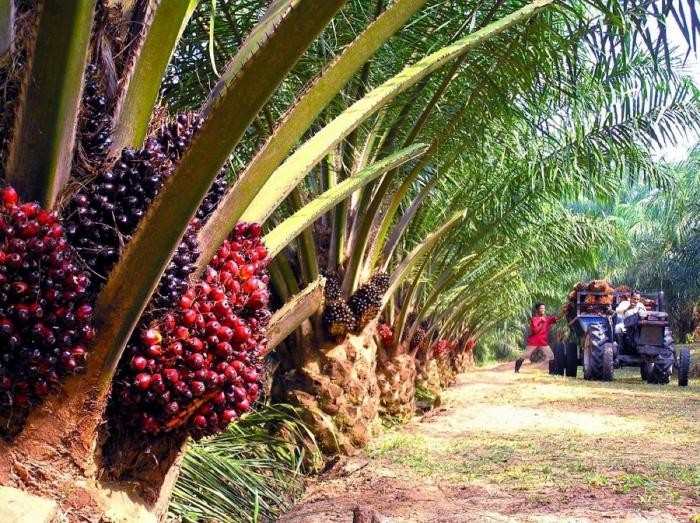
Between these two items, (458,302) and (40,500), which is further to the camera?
(458,302)

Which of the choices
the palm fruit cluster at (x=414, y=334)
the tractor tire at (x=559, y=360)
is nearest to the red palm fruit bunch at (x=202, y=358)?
the palm fruit cluster at (x=414, y=334)

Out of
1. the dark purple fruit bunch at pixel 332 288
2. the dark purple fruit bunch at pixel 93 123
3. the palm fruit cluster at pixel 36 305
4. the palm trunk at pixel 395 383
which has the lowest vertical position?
the palm trunk at pixel 395 383

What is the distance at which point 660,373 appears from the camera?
1208cm

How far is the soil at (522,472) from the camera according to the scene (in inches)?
123

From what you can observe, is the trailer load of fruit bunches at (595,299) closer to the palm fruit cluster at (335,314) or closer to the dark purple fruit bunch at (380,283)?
the dark purple fruit bunch at (380,283)

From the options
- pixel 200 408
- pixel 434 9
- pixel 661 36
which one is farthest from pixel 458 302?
pixel 200 408

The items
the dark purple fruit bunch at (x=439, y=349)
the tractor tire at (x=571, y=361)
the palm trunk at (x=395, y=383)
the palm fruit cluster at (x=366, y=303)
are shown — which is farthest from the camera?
the tractor tire at (x=571, y=361)

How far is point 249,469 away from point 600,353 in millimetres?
9982

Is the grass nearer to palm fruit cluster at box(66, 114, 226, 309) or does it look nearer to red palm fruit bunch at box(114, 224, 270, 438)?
red palm fruit bunch at box(114, 224, 270, 438)

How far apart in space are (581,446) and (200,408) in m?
3.90

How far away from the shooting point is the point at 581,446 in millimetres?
5012

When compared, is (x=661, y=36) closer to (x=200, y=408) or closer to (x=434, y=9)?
(x=434, y=9)

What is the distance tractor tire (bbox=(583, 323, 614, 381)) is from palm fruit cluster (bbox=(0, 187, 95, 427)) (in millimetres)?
11984

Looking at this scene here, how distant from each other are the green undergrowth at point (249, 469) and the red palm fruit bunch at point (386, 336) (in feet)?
9.17
